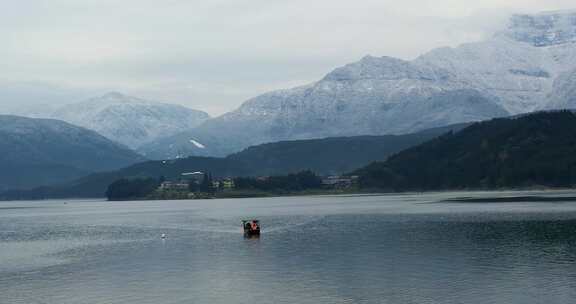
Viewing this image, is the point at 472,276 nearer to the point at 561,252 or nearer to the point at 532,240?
the point at 561,252

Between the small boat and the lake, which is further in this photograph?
the small boat

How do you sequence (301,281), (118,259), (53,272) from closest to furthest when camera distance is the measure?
(301,281), (53,272), (118,259)

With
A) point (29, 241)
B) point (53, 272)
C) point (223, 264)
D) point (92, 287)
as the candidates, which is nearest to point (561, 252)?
point (223, 264)

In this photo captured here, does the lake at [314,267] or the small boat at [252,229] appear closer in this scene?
the lake at [314,267]

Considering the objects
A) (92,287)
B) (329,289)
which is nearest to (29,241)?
(92,287)

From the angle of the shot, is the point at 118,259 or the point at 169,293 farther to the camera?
the point at 118,259

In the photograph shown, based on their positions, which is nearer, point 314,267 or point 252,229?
point 314,267

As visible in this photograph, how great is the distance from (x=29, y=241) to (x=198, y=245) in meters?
52.6

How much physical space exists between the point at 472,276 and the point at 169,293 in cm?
3983

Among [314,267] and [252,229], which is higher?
[252,229]

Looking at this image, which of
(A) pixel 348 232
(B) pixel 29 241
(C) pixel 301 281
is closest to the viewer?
(C) pixel 301 281

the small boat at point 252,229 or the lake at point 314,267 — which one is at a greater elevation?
the small boat at point 252,229

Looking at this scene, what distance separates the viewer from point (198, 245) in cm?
16162

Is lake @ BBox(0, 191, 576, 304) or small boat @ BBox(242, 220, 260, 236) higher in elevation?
small boat @ BBox(242, 220, 260, 236)
